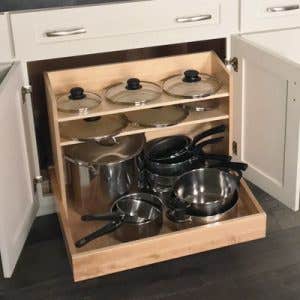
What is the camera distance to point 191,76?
1995 mm

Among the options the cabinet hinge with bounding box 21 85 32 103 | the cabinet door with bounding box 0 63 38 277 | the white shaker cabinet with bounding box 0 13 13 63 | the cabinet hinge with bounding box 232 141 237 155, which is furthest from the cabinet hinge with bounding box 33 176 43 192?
the cabinet hinge with bounding box 232 141 237 155

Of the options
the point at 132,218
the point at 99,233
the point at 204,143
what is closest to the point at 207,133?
the point at 204,143

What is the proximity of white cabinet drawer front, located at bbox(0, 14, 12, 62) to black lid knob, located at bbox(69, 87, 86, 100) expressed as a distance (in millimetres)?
222

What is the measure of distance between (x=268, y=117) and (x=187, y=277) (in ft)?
1.93

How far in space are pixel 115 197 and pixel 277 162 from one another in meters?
0.55

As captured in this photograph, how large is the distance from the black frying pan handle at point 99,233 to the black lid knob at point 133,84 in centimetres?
45

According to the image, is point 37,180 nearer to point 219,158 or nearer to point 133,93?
point 133,93

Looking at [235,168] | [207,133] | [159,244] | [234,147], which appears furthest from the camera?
[234,147]

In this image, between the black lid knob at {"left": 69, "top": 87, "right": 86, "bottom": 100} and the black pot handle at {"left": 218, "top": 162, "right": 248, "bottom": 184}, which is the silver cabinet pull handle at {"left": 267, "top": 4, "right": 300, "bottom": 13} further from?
the black lid knob at {"left": 69, "top": 87, "right": 86, "bottom": 100}

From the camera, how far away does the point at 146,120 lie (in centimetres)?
196

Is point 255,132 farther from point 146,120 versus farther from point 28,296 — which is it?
point 28,296

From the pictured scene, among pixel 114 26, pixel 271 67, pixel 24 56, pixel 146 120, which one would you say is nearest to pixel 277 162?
pixel 271 67

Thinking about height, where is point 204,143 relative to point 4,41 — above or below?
below

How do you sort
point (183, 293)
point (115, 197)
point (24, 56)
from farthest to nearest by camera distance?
point (115, 197), point (24, 56), point (183, 293)
